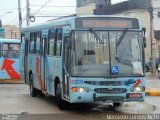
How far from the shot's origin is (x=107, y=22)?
14469 mm

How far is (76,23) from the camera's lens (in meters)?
14.3

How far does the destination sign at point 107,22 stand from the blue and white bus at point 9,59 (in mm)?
15278

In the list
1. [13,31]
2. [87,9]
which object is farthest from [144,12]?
[13,31]

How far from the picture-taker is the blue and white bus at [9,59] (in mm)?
29062

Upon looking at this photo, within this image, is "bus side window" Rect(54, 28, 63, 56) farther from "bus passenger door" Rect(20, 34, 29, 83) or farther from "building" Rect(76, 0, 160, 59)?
"building" Rect(76, 0, 160, 59)

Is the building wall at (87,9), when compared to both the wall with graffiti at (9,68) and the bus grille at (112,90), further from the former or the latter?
the bus grille at (112,90)

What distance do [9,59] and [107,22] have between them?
51.5ft

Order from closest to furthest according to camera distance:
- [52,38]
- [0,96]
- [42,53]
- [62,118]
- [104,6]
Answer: [62,118] < [52,38] < [42,53] < [0,96] < [104,6]

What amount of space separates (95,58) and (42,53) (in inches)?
166

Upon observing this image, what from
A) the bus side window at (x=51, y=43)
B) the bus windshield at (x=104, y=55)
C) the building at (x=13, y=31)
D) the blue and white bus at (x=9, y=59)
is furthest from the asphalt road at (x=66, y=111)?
the building at (x=13, y=31)

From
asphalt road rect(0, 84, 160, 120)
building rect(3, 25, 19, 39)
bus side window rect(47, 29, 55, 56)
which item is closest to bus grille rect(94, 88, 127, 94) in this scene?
asphalt road rect(0, 84, 160, 120)

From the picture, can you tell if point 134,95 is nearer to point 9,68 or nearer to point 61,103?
point 61,103

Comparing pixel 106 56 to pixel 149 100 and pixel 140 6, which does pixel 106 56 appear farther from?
pixel 140 6

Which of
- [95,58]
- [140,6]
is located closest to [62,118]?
[95,58]
